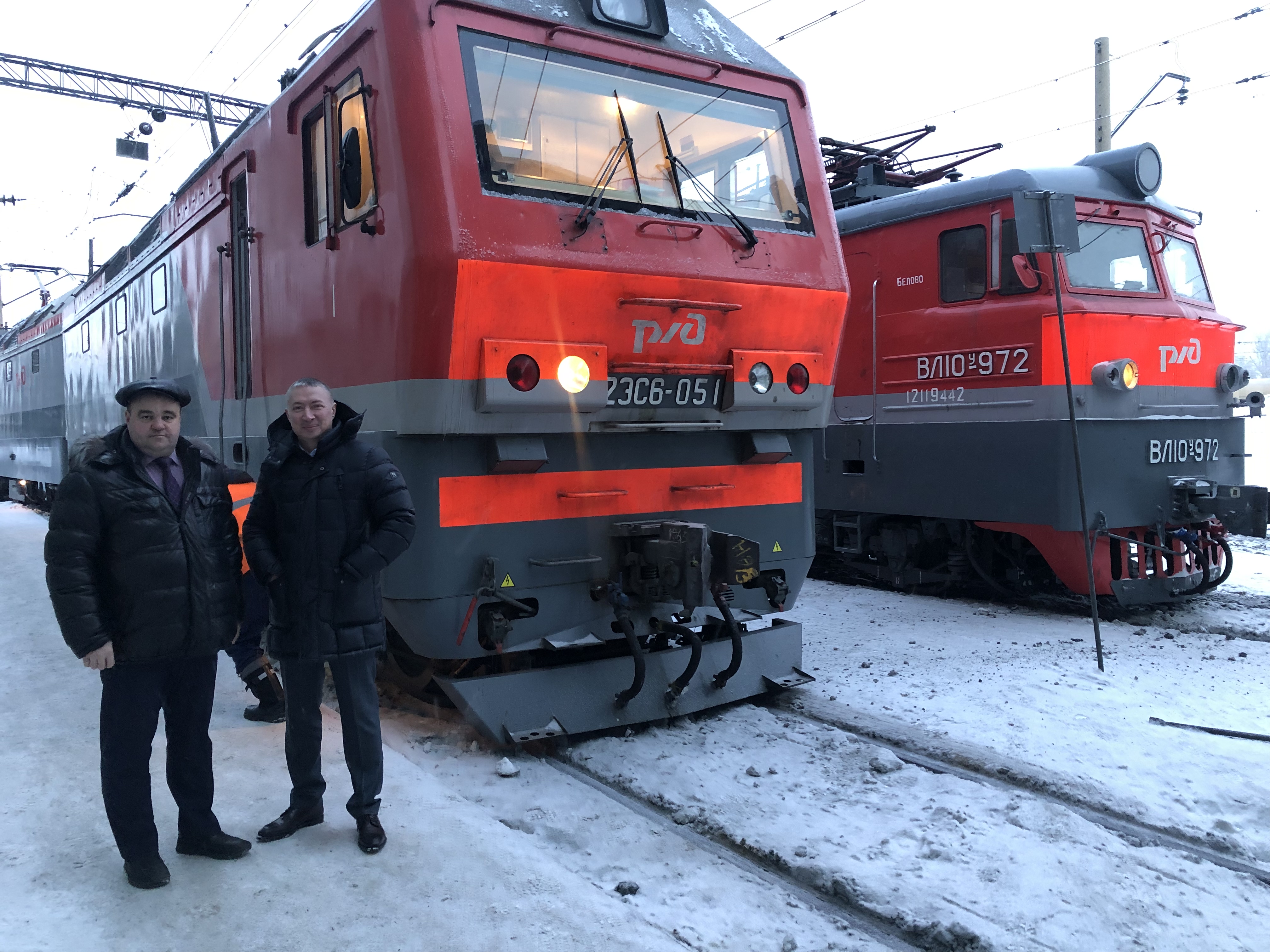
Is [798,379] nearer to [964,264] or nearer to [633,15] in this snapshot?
[633,15]

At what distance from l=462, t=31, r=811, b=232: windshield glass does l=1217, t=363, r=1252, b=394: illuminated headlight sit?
4.29 m

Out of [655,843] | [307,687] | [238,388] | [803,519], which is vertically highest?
[238,388]

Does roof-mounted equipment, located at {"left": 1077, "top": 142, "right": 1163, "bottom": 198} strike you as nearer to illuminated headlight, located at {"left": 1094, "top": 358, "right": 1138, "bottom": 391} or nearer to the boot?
illuminated headlight, located at {"left": 1094, "top": 358, "right": 1138, "bottom": 391}

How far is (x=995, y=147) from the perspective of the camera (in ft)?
27.2

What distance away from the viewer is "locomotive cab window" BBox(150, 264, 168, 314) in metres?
7.17

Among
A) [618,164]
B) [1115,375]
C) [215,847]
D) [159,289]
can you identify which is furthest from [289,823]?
[1115,375]

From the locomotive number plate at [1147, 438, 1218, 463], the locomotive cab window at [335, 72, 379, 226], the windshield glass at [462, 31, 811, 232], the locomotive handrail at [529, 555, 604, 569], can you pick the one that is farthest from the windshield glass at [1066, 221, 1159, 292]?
the locomotive cab window at [335, 72, 379, 226]

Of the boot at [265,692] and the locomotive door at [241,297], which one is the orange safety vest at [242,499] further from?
the locomotive door at [241,297]

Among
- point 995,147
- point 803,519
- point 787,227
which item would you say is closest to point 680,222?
point 787,227

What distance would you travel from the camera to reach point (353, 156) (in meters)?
4.44

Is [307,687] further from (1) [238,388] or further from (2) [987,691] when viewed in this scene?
(2) [987,691]

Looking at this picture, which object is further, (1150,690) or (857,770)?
(1150,690)

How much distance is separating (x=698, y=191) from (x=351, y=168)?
1.65 m

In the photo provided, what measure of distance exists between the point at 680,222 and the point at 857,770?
2645 millimetres
